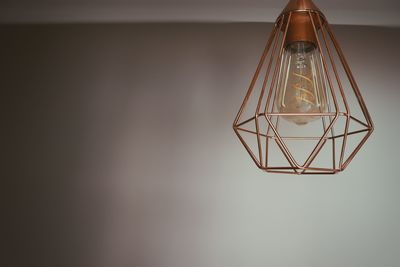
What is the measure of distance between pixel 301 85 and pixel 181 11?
30.7 inches

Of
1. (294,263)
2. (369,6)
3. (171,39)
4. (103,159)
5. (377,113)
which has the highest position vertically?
(369,6)

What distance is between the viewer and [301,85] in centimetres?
59

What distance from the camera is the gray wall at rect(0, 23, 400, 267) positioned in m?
1.10

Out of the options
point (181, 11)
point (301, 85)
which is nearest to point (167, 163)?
point (181, 11)

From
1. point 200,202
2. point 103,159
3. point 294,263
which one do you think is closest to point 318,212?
point 294,263

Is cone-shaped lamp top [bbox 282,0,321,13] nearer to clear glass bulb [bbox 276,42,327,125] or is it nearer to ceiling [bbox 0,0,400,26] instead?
clear glass bulb [bbox 276,42,327,125]

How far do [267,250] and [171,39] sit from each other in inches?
28.9

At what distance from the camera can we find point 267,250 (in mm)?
1095

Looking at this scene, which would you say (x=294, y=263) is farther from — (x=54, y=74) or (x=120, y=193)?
(x=54, y=74)

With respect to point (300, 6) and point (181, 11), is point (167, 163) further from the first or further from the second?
point (300, 6)

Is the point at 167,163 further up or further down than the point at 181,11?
further down

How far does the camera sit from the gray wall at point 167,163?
43.4 inches

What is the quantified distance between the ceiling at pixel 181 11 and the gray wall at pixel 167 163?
35 millimetres

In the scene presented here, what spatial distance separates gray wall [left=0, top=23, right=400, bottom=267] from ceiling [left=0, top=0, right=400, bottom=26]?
35 mm
